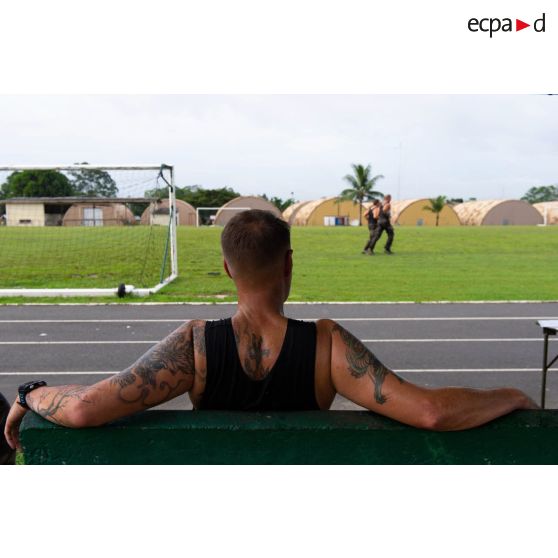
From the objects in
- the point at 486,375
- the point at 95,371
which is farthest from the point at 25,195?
the point at 486,375

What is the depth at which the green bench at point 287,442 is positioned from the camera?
58.6 inches

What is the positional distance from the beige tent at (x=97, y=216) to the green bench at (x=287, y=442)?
647 inches

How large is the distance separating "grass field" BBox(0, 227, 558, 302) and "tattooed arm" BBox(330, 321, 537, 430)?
426 inches

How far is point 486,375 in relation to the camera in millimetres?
Answer: 6832

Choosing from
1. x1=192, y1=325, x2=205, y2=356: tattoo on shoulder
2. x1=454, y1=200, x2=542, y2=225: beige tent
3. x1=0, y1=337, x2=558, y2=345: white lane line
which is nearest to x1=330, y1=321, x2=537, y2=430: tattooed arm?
x1=192, y1=325, x2=205, y2=356: tattoo on shoulder

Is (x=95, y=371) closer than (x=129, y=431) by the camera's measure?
No

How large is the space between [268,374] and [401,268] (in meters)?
17.0

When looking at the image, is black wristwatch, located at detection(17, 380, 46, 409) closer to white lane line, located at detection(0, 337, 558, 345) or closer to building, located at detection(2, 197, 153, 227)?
white lane line, located at detection(0, 337, 558, 345)

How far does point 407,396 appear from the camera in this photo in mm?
1489

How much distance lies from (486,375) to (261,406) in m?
5.76

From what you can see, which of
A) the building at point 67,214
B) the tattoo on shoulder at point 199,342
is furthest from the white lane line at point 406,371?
the building at point 67,214

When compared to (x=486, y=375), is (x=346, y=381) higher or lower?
higher

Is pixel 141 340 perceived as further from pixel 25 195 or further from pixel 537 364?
pixel 25 195

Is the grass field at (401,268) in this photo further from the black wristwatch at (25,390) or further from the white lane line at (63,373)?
the black wristwatch at (25,390)
